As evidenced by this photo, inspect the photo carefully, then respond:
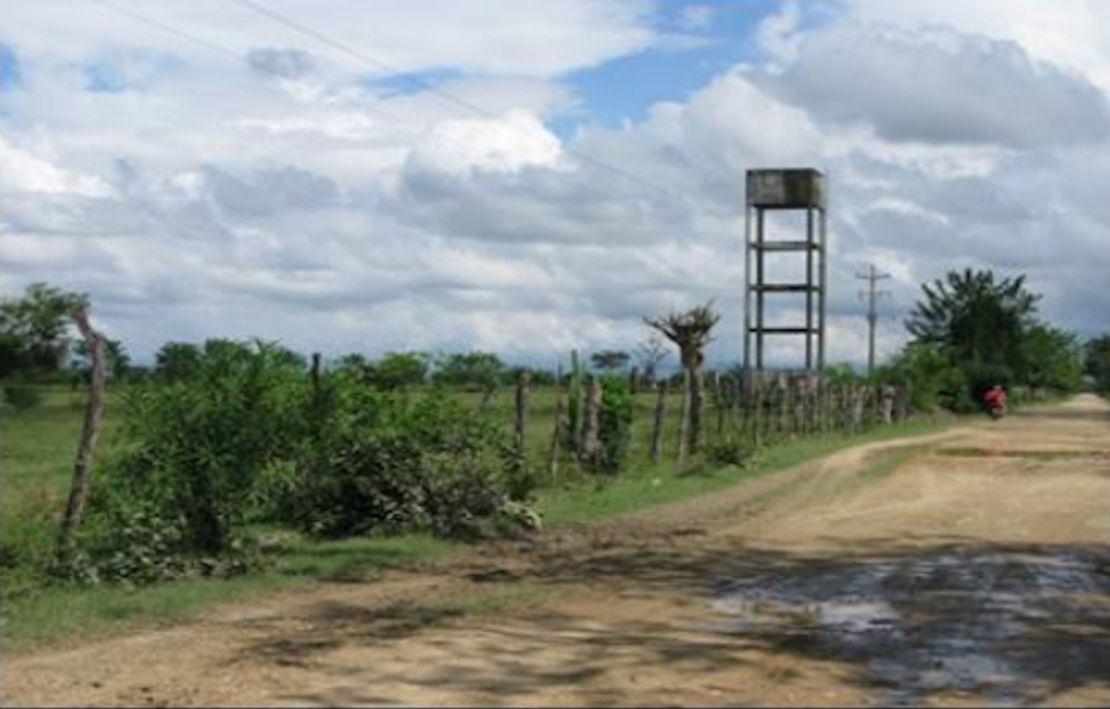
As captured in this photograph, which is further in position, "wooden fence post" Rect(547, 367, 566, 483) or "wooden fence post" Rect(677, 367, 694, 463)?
"wooden fence post" Rect(677, 367, 694, 463)

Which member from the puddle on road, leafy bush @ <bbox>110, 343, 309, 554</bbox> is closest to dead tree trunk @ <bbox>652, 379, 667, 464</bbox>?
the puddle on road

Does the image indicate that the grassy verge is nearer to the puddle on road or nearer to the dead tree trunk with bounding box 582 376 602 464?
the puddle on road

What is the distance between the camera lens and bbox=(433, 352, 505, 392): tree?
18.7 metres

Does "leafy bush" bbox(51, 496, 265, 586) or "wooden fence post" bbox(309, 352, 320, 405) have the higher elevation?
"wooden fence post" bbox(309, 352, 320, 405)

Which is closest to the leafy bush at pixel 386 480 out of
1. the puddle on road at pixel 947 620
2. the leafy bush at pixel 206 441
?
the leafy bush at pixel 206 441

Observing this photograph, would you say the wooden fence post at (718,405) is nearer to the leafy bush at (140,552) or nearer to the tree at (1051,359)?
the leafy bush at (140,552)

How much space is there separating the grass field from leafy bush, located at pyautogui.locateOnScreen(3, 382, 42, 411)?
32.9m

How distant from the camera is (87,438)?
40.3 ft

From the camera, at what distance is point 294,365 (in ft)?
47.0

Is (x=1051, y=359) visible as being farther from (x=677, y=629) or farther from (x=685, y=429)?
(x=677, y=629)

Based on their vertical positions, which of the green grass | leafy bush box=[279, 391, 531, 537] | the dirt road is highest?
leafy bush box=[279, 391, 531, 537]

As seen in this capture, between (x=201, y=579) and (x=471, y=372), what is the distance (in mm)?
8993

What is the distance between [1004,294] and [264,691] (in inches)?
3324

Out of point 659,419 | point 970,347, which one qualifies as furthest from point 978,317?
point 659,419
